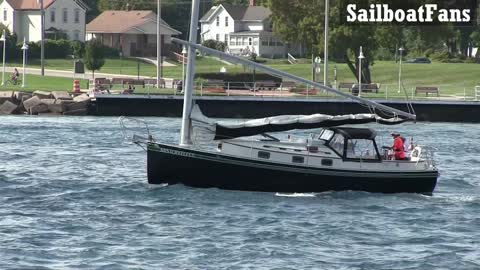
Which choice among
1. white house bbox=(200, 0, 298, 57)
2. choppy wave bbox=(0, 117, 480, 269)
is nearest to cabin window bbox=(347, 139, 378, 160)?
choppy wave bbox=(0, 117, 480, 269)

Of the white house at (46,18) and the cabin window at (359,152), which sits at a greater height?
the white house at (46,18)

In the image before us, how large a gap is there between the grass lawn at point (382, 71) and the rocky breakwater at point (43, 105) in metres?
23.5

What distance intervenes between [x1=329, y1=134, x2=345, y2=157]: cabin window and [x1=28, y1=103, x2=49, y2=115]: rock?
4112cm

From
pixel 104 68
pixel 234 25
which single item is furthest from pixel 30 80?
pixel 234 25

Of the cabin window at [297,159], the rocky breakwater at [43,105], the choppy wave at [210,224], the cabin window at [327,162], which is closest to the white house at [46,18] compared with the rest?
the rocky breakwater at [43,105]

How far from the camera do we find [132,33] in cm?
13862

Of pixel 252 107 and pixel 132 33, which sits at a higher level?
pixel 132 33

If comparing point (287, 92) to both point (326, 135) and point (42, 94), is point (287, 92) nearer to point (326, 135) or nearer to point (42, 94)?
point (42, 94)

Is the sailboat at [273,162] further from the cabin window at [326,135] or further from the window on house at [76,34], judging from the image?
the window on house at [76,34]

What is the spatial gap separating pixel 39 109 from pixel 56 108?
42.6 inches

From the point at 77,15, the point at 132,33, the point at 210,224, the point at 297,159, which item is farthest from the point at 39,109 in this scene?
the point at 77,15

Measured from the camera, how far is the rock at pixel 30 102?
3169 inches

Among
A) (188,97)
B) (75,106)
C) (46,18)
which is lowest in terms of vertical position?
(75,106)

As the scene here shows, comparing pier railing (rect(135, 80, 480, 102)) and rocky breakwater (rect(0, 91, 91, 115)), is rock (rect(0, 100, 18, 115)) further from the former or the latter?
pier railing (rect(135, 80, 480, 102))
